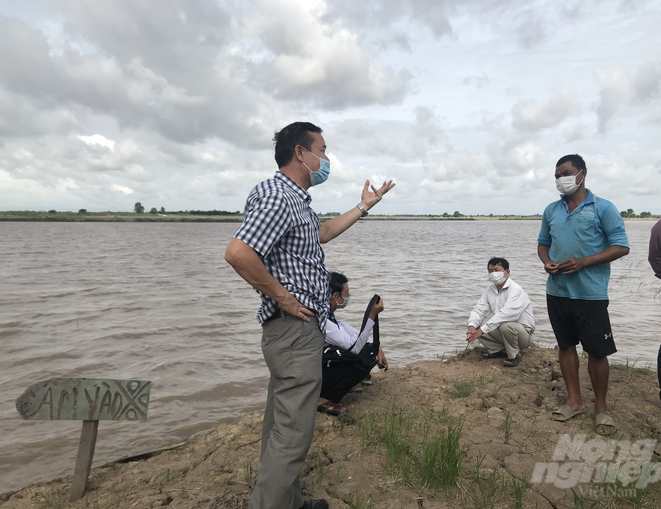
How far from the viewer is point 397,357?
7402 millimetres

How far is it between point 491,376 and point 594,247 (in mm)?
2101

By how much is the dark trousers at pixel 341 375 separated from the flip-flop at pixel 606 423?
1.92m

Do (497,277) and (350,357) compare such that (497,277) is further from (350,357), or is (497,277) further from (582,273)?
(350,357)

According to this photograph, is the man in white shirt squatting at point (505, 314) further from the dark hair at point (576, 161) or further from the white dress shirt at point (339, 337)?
the dark hair at point (576, 161)

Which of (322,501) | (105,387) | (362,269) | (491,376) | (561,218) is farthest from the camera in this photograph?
(362,269)

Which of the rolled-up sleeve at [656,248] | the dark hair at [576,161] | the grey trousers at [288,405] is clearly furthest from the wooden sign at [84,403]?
the rolled-up sleeve at [656,248]

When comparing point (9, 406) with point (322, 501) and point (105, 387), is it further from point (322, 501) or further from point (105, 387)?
point (322, 501)

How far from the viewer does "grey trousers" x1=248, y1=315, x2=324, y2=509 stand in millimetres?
2336

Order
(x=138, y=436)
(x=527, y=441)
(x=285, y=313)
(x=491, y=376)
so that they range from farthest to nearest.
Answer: (x=491, y=376)
(x=138, y=436)
(x=527, y=441)
(x=285, y=313)

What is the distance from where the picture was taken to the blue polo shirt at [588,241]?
3760mm

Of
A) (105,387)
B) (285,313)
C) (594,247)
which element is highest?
(594,247)

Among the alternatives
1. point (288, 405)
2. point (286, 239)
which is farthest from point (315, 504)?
point (286, 239)

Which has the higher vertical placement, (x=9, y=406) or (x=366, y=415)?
(x=366, y=415)

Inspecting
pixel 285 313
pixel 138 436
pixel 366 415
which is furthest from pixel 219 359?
pixel 285 313
